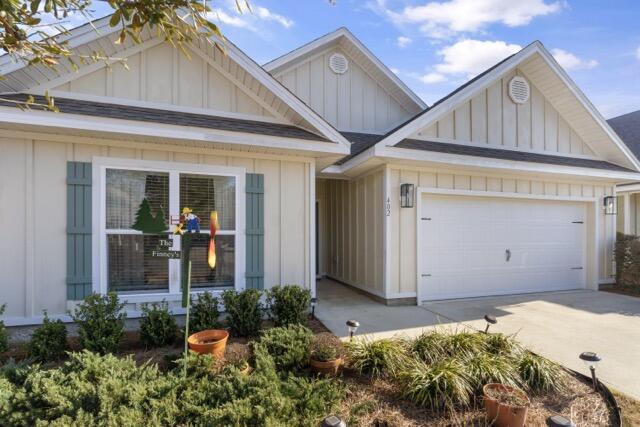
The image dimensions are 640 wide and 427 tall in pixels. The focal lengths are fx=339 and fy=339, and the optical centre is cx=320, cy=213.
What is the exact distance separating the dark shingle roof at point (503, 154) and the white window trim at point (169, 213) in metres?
2.97

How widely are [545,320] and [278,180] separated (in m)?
4.94

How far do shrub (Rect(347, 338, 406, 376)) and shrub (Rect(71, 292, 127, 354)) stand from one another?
8.40 feet

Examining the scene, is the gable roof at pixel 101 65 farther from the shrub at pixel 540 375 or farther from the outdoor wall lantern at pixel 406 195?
the shrub at pixel 540 375

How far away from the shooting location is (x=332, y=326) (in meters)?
5.17

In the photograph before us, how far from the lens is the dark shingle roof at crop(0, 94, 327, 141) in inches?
172

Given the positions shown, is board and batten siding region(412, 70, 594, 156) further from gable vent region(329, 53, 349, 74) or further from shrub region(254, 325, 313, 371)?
A: shrub region(254, 325, 313, 371)

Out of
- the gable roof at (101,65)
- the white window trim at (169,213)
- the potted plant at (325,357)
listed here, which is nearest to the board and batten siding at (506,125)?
the gable roof at (101,65)

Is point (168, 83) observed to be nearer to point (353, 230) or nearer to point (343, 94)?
point (353, 230)

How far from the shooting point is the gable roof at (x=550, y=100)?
21.2ft

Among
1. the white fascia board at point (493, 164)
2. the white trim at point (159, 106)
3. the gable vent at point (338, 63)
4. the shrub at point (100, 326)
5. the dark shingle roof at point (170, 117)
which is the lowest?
the shrub at point (100, 326)

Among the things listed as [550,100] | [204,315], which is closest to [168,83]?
[204,315]

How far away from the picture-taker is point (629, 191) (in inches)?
362

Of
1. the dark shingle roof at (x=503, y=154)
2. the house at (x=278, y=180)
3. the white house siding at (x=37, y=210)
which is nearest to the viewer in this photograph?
the white house siding at (x=37, y=210)

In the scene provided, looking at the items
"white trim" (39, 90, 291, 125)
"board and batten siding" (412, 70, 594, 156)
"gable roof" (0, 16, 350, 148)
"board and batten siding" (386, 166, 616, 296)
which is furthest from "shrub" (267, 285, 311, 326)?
"board and batten siding" (412, 70, 594, 156)
